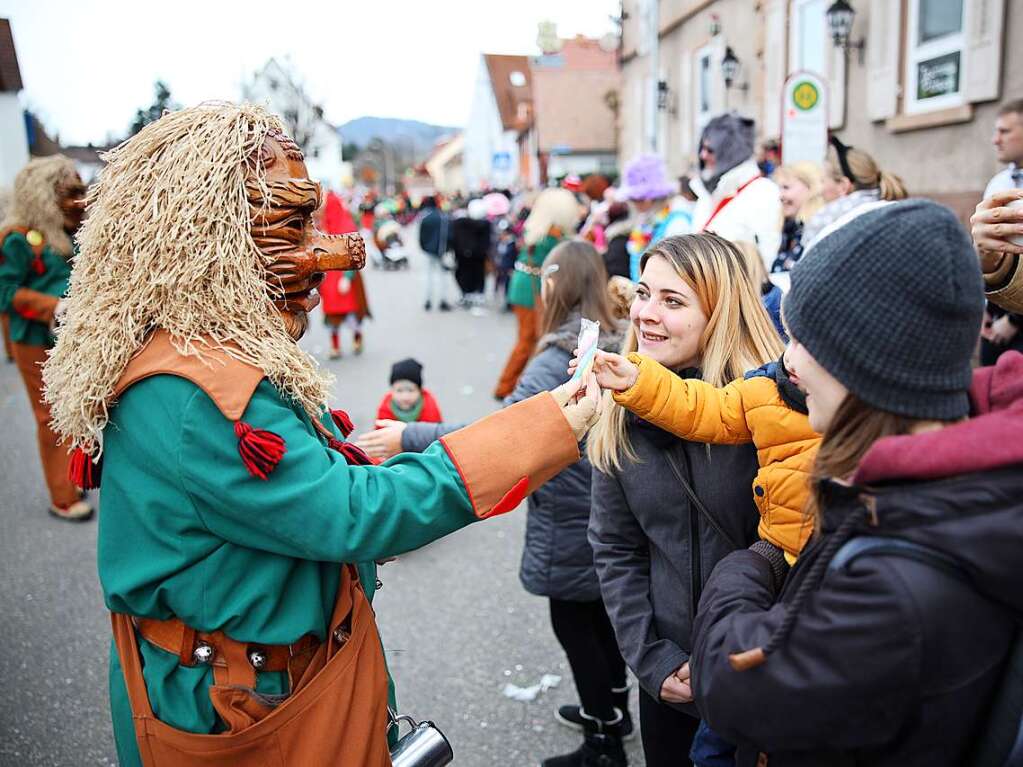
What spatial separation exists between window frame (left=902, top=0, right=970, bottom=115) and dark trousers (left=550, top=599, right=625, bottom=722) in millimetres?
6961

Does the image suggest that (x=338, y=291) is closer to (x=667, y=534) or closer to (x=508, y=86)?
(x=667, y=534)

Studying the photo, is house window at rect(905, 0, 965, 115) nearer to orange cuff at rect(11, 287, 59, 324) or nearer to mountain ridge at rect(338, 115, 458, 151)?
orange cuff at rect(11, 287, 59, 324)

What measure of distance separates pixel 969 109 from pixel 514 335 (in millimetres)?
6389

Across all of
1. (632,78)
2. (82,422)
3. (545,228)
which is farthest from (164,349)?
(632,78)

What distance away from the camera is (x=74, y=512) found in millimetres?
5414

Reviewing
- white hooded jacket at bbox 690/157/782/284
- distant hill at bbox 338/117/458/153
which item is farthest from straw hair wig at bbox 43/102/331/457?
distant hill at bbox 338/117/458/153

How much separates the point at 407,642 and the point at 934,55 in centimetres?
784

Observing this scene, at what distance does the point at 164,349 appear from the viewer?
5.05 ft

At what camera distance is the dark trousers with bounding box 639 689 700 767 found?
7.39 feet

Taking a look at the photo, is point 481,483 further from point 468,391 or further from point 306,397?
point 468,391

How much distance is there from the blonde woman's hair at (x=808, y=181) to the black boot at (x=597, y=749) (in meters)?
3.43

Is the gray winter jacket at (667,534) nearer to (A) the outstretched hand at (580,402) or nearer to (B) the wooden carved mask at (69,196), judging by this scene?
(A) the outstretched hand at (580,402)

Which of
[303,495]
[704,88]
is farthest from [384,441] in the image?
[704,88]

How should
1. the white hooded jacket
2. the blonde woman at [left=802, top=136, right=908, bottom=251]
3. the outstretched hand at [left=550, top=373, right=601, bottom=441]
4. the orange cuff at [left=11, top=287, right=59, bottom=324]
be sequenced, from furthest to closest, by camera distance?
the orange cuff at [left=11, top=287, right=59, bottom=324] → the white hooded jacket → the blonde woman at [left=802, top=136, right=908, bottom=251] → the outstretched hand at [left=550, top=373, right=601, bottom=441]
